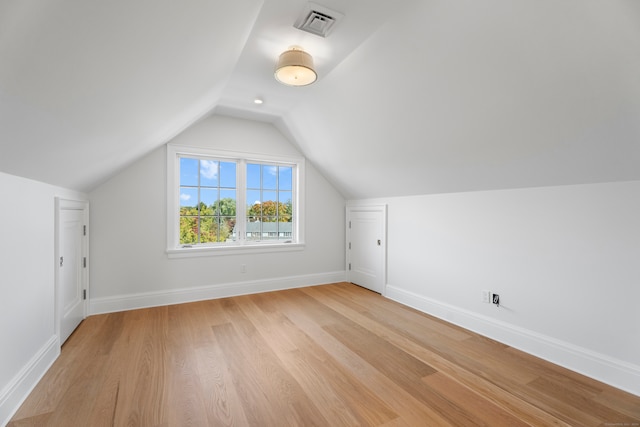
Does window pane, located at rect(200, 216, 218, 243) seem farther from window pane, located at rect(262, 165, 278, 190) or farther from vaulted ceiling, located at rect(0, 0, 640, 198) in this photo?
vaulted ceiling, located at rect(0, 0, 640, 198)

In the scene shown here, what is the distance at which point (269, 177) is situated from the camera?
173 inches

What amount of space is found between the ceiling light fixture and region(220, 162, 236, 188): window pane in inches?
80.2

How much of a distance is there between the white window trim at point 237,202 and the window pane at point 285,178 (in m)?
0.08

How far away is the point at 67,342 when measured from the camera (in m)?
2.54

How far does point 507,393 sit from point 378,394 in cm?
85

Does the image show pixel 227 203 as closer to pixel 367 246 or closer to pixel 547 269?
pixel 367 246

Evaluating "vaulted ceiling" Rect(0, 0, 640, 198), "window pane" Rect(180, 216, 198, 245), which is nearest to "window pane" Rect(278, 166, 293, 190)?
"window pane" Rect(180, 216, 198, 245)

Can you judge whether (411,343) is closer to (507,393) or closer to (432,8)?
(507,393)

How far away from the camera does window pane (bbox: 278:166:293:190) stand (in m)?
4.48

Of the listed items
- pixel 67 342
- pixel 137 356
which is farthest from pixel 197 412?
pixel 67 342

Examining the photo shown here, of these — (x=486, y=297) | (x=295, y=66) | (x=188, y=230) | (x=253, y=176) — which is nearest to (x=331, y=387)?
(x=486, y=297)

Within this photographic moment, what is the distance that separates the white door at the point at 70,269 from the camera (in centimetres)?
239

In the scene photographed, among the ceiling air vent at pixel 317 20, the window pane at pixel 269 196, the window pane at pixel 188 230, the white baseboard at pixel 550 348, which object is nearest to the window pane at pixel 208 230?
the window pane at pixel 188 230

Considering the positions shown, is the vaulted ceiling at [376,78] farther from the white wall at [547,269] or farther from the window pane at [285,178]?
the window pane at [285,178]
